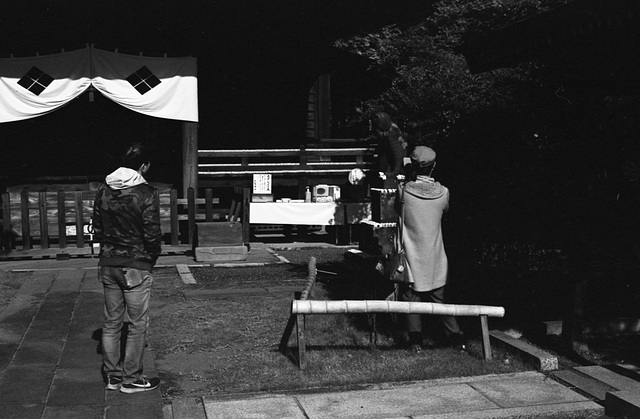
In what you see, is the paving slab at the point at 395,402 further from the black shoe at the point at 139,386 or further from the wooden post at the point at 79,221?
the wooden post at the point at 79,221

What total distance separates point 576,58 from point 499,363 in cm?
287

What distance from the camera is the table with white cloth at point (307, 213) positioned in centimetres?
1480

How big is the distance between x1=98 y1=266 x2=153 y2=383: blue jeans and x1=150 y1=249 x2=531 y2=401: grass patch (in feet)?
1.12

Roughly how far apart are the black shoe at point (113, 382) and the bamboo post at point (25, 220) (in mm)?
8350

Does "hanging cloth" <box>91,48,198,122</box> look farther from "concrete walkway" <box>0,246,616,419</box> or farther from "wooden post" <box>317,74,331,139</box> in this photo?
"concrete walkway" <box>0,246,616,419</box>

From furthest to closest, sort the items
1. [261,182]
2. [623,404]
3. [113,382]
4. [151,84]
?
[261,182], [151,84], [113,382], [623,404]

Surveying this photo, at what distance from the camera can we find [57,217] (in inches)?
535

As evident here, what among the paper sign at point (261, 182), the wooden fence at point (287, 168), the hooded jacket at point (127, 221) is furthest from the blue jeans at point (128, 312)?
the wooden fence at point (287, 168)

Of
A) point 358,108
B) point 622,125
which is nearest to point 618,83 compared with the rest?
point 622,125

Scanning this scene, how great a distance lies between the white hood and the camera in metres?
5.46

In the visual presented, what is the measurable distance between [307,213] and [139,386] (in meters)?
9.48

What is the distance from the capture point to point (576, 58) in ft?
23.1

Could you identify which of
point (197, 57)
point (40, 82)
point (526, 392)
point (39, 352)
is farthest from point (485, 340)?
point (40, 82)

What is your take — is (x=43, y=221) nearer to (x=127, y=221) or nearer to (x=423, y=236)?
(x=127, y=221)
